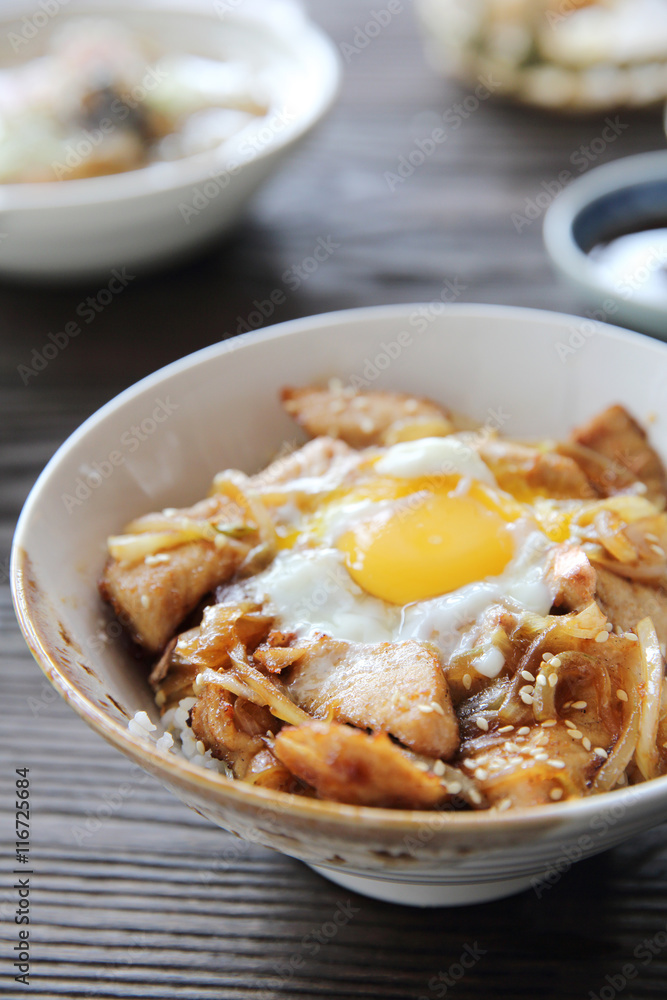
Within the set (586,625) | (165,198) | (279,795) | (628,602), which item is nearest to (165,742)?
(279,795)

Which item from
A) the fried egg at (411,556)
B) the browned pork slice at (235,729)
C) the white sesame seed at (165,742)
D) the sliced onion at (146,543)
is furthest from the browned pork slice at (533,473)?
the white sesame seed at (165,742)

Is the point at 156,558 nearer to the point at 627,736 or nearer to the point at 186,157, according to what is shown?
the point at 627,736

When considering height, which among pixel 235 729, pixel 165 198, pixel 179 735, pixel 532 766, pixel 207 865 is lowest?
pixel 207 865

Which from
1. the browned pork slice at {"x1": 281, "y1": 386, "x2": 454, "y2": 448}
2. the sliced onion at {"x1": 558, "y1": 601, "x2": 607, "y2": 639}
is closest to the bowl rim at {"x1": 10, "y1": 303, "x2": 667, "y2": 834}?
the sliced onion at {"x1": 558, "y1": 601, "x2": 607, "y2": 639}

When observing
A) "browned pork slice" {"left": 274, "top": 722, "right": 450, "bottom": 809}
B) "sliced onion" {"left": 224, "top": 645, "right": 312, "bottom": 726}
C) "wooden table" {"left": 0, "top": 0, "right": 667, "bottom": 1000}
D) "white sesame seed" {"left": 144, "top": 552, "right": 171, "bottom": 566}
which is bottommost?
"wooden table" {"left": 0, "top": 0, "right": 667, "bottom": 1000}

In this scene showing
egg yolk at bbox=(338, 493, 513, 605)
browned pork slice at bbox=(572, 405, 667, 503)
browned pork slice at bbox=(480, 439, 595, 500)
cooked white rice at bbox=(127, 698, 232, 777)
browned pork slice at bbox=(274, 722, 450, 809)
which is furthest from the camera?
browned pork slice at bbox=(572, 405, 667, 503)

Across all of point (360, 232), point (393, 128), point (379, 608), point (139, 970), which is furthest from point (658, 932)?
point (393, 128)

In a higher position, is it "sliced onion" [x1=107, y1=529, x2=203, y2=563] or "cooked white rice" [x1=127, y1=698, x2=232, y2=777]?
"sliced onion" [x1=107, y1=529, x2=203, y2=563]

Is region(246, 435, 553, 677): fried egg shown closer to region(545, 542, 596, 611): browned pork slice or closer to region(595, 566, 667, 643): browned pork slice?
region(545, 542, 596, 611): browned pork slice
